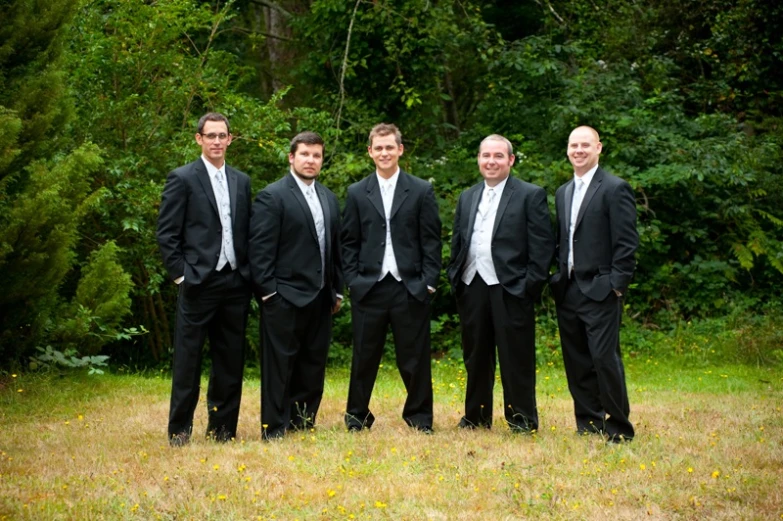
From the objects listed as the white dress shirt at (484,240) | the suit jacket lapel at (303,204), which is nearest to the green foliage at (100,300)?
the suit jacket lapel at (303,204)

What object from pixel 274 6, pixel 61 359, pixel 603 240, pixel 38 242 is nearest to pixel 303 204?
pixel 603 240

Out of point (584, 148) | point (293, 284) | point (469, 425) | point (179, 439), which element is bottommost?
point (179, 439)

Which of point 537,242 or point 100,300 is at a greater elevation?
point 537,242

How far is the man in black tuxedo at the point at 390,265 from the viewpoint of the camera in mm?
7250

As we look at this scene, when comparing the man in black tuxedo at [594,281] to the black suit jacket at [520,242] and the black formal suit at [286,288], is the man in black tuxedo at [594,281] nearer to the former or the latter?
the black suit jacket at [520,242]

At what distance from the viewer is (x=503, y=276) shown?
7105mm

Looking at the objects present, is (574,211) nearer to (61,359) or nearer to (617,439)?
(617,439)

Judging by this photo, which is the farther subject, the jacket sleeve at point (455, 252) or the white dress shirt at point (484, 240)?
the jacket sleeve at point (455, 252)

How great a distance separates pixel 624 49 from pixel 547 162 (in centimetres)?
349

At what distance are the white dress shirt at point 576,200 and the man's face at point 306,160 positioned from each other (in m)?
1.82

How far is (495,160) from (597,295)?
1.24 metres

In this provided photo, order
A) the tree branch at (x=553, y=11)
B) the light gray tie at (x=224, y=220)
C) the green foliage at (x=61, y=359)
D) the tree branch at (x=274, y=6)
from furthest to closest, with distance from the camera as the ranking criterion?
the tree branch at (x=274, y=6), the tree branch at (x=553, y=11), the green foliage at (x=61, y=359), the light gray tie at (x=224, y=220)

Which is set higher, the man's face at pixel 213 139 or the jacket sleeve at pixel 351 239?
the man's face at pixel 213 139

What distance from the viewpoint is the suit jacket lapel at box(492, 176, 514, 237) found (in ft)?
23.6
